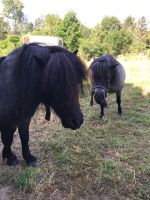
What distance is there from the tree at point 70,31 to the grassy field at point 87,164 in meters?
16.9

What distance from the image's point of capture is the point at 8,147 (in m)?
2.73

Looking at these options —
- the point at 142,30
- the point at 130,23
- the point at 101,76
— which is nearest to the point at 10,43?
the point at 142,30

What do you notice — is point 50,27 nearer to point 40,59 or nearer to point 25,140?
point 25,140

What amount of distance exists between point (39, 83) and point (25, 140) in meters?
0.77

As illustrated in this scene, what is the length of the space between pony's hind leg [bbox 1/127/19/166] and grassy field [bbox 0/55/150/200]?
0.08 meters

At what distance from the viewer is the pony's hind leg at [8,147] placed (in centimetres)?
250

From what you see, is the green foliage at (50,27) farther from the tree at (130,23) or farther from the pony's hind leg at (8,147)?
the pony's hind leg at (8,147)

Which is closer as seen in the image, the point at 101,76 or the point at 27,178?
the point at 27,178

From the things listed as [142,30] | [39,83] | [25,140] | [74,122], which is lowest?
[25,140]

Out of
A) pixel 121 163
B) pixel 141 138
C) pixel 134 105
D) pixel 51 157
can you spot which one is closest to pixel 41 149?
pixel 51 157

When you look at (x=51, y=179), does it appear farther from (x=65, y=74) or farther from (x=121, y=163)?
(x=65, y=74)

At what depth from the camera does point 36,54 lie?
6.70ft

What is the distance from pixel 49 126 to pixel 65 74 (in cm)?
224

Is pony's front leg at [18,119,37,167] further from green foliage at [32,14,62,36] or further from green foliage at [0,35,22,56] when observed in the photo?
green foliage at [32,14,62,36]
